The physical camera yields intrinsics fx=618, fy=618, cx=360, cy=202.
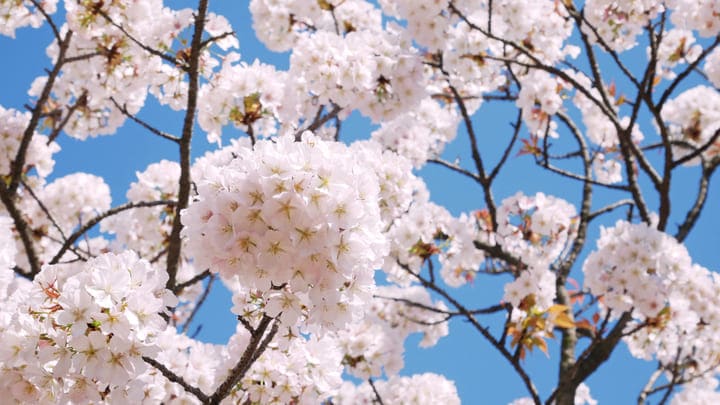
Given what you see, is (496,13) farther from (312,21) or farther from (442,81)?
(312,21)

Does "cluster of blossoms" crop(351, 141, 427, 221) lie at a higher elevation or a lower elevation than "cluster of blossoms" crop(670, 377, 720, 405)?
lower

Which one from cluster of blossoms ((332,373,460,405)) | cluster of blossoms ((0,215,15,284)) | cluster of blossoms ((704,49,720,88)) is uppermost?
cluster of blossoms ((704,49,720,88))

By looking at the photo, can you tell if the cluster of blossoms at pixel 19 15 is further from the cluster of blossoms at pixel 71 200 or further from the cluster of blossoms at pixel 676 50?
the cluster of blossoms at pixel 676 50

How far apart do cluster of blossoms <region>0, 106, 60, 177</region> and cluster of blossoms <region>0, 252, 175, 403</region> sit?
9.47 ft

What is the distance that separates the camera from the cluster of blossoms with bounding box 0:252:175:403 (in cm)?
166

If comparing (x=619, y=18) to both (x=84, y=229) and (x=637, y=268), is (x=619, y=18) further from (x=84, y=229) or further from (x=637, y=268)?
(x=84, y=229)

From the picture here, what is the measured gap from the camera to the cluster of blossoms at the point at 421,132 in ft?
21.0

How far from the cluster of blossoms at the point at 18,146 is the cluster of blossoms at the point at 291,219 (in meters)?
3.32

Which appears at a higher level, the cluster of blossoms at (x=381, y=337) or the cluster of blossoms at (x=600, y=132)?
the cluster of blossoms at (x=600, y=132)

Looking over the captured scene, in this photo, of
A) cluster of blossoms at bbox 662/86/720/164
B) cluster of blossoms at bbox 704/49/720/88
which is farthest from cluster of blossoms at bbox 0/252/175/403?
cluster of blossoms at bbox 662/86/720/164

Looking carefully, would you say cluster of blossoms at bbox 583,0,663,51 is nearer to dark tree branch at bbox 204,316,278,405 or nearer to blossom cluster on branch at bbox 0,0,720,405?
blossom cluster on branch at bbox 0,0,720,405

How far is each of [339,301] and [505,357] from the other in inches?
96.5

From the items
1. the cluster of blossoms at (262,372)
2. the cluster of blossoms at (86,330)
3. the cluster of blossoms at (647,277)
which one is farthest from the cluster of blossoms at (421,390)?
the cluster of blossoms at (86,330)

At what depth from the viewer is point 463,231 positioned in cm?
489
